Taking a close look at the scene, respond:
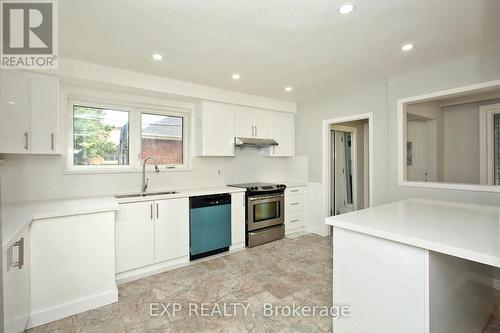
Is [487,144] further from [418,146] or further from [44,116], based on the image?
[44,116]

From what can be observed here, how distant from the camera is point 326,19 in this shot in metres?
1.82

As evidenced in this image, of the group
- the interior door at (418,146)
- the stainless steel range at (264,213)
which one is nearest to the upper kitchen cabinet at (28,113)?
the stainless steel range at (264,213)

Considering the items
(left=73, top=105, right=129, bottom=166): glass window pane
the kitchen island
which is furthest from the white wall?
(left=73, top=105, right=129, bottom=166): glass window pane

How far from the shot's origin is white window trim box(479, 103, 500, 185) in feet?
12.0

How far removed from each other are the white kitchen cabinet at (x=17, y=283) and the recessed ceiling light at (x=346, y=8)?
8.29 ft

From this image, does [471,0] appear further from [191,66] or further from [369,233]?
[191,66]

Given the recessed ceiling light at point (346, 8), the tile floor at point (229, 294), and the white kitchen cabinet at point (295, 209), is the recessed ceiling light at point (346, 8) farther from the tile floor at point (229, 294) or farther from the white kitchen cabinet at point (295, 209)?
the white kitchen cabinet at point (295, 209)

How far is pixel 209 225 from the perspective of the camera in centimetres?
318

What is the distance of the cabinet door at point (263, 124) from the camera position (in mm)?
4041

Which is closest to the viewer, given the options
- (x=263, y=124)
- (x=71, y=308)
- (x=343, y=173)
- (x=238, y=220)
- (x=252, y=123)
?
(x=71, y=308)

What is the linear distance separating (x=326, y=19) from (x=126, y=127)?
8.82 feet

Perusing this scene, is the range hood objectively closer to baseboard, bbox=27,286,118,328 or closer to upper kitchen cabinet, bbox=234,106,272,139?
upper kitchen cabinet, bbox=234,106,272,139

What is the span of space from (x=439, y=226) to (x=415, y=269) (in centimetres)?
37

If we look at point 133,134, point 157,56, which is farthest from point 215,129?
point 157,56
